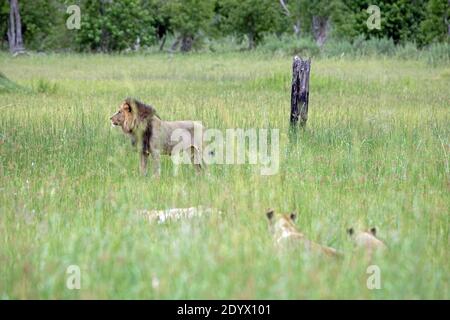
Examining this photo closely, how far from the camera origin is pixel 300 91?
11.1 m

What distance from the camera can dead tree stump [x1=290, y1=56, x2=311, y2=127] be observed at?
10984 mm

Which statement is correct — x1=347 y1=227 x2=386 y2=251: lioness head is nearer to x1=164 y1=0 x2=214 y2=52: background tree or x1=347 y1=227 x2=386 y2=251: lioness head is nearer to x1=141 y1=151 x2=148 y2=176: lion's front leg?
x1=141 y1=151 x2=148 y2=176: lion's front leg

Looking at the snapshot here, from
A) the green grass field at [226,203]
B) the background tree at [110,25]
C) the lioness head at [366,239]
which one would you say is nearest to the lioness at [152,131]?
the green grass field at [226,203]

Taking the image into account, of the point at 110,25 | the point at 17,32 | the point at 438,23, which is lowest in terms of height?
the point at 17,32

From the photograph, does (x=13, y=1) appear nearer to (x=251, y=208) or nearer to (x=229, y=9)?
(x=229, y=9)

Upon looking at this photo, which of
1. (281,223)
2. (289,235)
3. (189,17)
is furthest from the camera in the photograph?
(189,17)

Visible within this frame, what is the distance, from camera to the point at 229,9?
45.5 metres

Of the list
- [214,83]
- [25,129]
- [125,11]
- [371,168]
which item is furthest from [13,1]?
[371,168]

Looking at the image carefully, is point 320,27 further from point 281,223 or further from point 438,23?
point 281,223

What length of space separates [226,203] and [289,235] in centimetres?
137

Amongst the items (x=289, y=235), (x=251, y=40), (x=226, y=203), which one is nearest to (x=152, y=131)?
(x=226, y=203)

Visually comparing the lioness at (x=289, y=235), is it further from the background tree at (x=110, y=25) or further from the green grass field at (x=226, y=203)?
the background tree at (x=110, y=25)

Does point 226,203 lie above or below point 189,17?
below

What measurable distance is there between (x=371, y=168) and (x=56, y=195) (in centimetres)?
331
